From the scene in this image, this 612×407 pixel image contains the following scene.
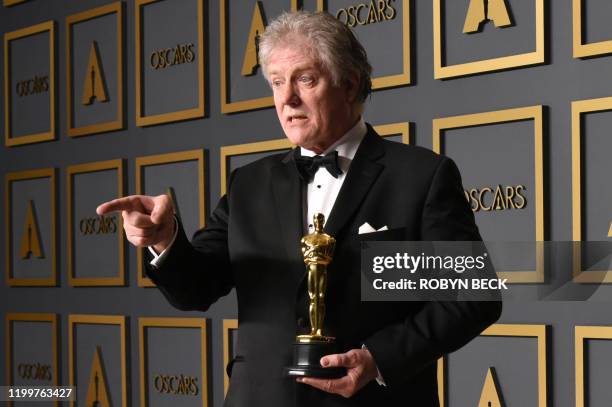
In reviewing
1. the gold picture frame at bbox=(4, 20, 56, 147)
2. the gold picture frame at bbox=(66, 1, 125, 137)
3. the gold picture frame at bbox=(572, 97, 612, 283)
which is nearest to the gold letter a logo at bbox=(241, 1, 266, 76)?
the gold picture frame at bbox=(66, 1, 125, 137)

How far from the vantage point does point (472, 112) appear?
3.05 metres

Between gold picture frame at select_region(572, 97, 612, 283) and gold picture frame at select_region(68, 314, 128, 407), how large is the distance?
1.96 metres

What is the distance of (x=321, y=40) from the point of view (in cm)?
196

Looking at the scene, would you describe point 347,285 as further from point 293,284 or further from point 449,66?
point 449,66

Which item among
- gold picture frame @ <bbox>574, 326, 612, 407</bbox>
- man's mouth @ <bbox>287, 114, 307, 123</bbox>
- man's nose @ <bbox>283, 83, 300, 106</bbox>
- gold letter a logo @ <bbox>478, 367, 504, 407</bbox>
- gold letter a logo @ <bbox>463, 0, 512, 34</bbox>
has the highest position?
gold letter a logo @ <bbox>463, 0, 512, 34</bbox>

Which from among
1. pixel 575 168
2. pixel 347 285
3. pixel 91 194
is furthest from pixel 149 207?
pixel 91 194

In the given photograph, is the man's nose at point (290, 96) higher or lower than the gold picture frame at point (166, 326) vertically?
higher

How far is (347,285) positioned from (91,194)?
8.43 ft

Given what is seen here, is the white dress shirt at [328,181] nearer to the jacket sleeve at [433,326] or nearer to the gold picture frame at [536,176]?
the jacket sleeve at [433,326]

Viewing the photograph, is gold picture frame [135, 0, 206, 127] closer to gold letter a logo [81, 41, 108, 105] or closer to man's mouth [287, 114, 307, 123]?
gold letter a logo [81, 41, 108, 105]

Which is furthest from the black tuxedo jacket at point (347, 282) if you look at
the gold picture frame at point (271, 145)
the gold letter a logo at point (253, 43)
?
the gold letter a logo at point (253, 43)

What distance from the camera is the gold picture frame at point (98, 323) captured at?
4137mm

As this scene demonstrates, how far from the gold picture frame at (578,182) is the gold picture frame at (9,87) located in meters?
2.42

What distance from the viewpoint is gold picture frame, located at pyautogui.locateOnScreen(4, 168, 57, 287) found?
4449 mm
